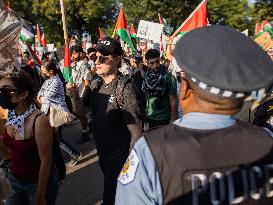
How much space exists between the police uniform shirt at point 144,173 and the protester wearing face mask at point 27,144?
148cm

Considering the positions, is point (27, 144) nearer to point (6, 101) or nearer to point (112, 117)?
point (6, 101)

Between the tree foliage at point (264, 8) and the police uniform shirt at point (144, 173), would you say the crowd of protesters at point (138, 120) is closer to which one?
the police uniform shirt at point (144, 173)

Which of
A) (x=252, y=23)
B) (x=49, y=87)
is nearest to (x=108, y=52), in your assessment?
(x=49, y=87)

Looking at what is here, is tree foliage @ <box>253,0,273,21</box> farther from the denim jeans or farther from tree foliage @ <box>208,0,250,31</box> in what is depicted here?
tree foliage @ <box>208,0,250,31</box>

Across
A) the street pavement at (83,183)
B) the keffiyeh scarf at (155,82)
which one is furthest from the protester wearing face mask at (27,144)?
the keffiyeh scarf at (155,82)

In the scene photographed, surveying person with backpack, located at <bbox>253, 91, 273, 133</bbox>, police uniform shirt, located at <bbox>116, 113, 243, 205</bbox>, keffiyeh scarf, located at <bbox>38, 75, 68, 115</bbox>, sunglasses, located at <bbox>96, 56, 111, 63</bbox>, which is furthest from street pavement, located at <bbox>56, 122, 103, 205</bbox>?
police uniform shirt, located at <bbox>116, 113, 243, 205</bbox>

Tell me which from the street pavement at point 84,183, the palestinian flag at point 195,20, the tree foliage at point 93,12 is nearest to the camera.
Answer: the street pavement at point 84,183

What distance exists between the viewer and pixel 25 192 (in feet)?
9.51

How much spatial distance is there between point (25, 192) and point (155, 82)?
268 centimetres

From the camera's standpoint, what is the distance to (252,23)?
62781mm

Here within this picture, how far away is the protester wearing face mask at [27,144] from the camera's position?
8.95ft

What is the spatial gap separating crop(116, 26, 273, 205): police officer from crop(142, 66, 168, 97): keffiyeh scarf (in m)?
3.72

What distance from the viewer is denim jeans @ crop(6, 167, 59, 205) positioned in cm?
285

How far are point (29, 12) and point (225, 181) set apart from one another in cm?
5099
